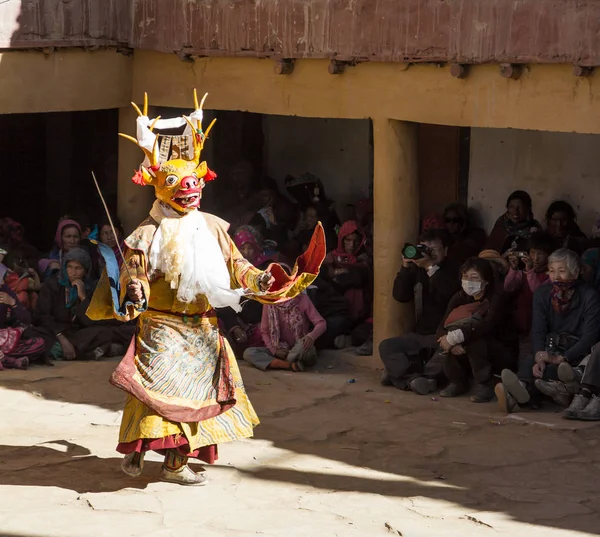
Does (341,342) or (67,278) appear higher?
(67,278)

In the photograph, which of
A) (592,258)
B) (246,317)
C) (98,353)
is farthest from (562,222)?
(98,353)

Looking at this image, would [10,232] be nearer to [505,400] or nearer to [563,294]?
[505,400]

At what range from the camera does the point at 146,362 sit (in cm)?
723

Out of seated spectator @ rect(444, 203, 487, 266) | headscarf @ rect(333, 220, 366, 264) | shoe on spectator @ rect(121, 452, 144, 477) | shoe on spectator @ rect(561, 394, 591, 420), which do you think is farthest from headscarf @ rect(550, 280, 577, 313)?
shoe on spectator @ rect(121, 452, 144, 477)

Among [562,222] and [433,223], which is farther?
[433,223]

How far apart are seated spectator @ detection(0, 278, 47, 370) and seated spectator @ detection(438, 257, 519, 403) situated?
10.2ft

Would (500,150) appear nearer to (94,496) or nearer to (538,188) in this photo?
(538,188)

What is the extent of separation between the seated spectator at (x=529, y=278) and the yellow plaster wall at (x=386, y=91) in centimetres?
89

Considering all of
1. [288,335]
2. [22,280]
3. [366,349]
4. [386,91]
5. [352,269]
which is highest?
[386,91]

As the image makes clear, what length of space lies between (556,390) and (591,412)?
0.31 m

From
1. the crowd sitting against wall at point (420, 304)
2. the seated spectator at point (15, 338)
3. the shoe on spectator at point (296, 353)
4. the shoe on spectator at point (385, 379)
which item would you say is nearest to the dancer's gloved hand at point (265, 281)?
the crowd sitting against wall at point (420, 304)

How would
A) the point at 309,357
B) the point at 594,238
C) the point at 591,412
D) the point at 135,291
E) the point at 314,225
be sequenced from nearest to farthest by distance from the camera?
the point at 135,291 < the point at 591,412 < the point at 594,238 < the point at 309,357 < the point at 314,225

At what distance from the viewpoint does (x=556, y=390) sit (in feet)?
28.8

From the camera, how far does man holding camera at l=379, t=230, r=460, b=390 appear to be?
31.7 ft
